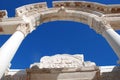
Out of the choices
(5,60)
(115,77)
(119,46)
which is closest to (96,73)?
(115,77)

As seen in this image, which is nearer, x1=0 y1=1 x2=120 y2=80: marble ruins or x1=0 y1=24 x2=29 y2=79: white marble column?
x1=0 y1=24 x2=29 y2=79: white marble column

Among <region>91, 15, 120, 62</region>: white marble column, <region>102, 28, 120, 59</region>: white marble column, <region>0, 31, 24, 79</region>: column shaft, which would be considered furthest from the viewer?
<region>91, 15, 120, 62</region>: white marble column

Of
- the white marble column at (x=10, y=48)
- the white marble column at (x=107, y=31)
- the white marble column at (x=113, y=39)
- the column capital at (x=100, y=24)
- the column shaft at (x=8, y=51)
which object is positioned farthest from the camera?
the column capital at (x=100, y=24)

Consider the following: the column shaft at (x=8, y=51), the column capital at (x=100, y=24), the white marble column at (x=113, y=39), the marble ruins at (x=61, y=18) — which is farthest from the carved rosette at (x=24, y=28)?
the white marble column at (x=113, y=39)

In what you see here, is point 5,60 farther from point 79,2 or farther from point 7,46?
point 79,2

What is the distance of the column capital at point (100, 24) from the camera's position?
1731cm

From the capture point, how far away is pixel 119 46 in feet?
42.2

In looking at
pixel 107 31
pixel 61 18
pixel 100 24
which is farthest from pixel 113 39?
pixel 61 18

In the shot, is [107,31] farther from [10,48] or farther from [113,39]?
[10,48]

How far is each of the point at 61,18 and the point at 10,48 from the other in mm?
8473

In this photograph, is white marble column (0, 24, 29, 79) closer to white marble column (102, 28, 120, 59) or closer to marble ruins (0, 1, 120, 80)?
marble ruins (0, 1, 120, 80)

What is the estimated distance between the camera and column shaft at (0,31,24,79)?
11.3 metres

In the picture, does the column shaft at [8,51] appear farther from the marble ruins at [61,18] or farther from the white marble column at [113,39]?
the white marble column at [113,39]

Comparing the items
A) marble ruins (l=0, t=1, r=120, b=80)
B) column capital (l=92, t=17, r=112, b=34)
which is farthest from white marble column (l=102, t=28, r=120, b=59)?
column capital (l=92, t=17, r=112, b=34)
